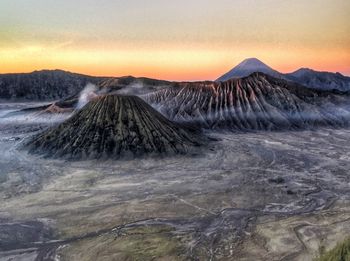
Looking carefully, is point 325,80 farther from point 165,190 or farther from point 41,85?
point 165,190

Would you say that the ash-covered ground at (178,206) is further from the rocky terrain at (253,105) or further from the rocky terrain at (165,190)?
the rocky terrain at (253,105)

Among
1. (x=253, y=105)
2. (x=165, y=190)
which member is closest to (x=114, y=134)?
(x=165, y=190)

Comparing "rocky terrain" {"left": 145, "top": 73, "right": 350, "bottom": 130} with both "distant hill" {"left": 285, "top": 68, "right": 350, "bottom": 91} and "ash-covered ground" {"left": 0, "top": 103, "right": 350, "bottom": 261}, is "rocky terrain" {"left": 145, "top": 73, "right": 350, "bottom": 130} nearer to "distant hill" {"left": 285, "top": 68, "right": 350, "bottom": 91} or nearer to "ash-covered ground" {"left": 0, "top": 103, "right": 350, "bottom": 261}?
"ash-covered ground" {"left": 0, "top": 103, "right": 350, "bottom": 261}

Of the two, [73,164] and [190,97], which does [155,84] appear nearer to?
[190,97]

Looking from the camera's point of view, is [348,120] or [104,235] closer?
[104,235]

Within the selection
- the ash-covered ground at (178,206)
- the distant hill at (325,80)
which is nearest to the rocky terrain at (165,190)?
the ash-covered ground at (178,206)

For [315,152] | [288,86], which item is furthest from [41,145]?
[288,86]

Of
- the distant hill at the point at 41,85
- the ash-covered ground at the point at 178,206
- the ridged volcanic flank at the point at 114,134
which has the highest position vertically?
the distant hill at the point at 41,85

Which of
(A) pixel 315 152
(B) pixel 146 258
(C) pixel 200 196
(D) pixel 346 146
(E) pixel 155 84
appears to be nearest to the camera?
(B) pixel 146 258
